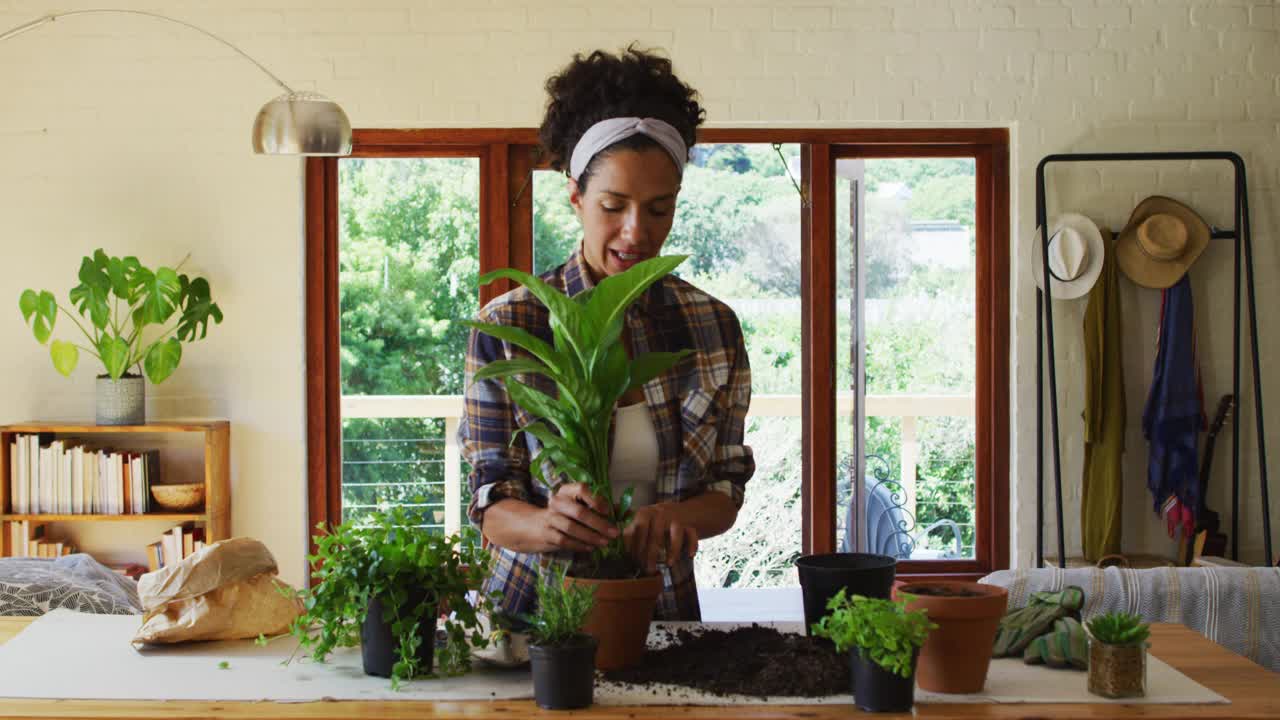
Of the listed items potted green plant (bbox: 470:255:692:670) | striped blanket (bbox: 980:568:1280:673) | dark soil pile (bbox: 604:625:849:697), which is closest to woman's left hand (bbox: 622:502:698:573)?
potted green plant (bbox: 470:255:692:670)

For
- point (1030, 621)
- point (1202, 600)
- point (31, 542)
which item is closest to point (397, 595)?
point (1030, 621)

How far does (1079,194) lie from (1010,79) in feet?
1.73

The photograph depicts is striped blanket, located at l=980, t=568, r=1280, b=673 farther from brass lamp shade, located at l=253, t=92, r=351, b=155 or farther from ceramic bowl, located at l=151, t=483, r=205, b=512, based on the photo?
ceramic bowl, located at l=151, t=483, r=205, b=512

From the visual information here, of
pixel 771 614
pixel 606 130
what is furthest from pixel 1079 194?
pixel 606 130

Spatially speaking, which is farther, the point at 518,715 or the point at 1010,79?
the point at 1010,79

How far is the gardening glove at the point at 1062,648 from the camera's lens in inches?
60.9

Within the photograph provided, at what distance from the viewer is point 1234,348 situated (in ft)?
15.1

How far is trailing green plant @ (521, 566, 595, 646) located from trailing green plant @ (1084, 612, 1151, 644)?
Result: 621 mm

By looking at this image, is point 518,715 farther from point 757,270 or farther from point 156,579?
point 757,270

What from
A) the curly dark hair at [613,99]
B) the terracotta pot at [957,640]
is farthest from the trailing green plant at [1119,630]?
the curly dark hair at [613,99]

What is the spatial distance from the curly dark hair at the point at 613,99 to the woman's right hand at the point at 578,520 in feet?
1.82

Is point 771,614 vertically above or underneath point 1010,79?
underneath

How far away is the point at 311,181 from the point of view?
189 inches

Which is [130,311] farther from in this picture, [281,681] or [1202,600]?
[1202,600]
